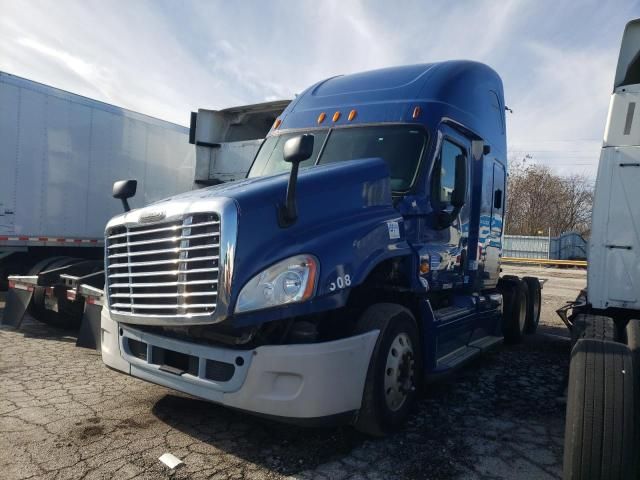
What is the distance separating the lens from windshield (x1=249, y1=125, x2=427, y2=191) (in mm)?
4348

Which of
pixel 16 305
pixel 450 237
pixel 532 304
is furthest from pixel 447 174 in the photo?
pixel 16 305

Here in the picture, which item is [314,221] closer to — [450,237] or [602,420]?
[602,420]

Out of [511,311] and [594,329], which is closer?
[594,329]

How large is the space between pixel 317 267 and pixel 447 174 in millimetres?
2247

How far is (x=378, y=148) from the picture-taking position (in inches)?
175

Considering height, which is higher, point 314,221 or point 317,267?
point 314,221

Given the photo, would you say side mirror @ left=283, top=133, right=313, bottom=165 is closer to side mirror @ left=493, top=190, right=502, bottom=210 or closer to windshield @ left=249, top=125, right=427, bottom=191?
windshield @ left=249, top=125, right=427, bottom=191

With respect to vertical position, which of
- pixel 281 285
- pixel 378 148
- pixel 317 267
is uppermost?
pixel 378 148

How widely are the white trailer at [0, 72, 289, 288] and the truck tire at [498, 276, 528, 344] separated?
4950 millimetres

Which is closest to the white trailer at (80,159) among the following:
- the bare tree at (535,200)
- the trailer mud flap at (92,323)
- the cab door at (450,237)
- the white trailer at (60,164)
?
the white trailer at (60,164)

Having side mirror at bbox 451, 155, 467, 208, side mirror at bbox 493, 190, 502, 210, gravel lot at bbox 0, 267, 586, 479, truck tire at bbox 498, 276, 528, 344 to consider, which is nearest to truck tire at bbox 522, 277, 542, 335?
truck tire at bbox 498, 276, 528, 344

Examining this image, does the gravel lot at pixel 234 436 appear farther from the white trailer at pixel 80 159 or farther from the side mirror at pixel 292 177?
the white trailer at pixel 80 159

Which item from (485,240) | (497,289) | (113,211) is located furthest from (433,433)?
(113,211)

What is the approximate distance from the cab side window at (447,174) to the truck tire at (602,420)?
2054 mm
